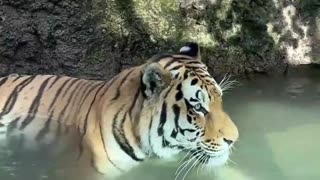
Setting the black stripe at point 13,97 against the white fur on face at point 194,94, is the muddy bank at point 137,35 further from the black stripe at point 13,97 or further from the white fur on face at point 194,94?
the white fur on face at point 194,94

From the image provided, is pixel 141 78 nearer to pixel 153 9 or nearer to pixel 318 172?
pixel 318 172

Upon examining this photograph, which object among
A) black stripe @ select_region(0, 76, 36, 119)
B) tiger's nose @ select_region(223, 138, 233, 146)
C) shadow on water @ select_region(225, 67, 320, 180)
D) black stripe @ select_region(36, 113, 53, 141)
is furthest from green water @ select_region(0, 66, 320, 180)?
tiger's nose @ select_region(223, 138, 233, 146)

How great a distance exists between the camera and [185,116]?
122 inches

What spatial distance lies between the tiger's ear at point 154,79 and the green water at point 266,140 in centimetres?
39

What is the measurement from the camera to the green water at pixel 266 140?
3352 mm

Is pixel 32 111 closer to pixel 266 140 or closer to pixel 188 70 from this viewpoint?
pixel 188 70

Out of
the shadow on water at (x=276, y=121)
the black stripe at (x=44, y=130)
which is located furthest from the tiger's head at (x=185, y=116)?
the shadow on water at (x=276, y=121)

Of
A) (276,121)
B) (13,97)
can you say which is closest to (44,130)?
(13,97)

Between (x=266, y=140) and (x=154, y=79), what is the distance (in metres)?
1.26

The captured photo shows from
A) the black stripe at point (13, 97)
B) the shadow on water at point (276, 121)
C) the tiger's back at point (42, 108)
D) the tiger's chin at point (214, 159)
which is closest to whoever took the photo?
the tiger's chin at point (214, 159)

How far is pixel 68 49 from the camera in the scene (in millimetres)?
4750

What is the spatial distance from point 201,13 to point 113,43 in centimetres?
68

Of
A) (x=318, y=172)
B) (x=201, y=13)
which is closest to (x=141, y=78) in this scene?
(x=318, y=172)

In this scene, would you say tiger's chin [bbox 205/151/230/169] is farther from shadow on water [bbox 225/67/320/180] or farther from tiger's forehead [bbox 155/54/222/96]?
shadow on water [bbox 225/67/320/180]
